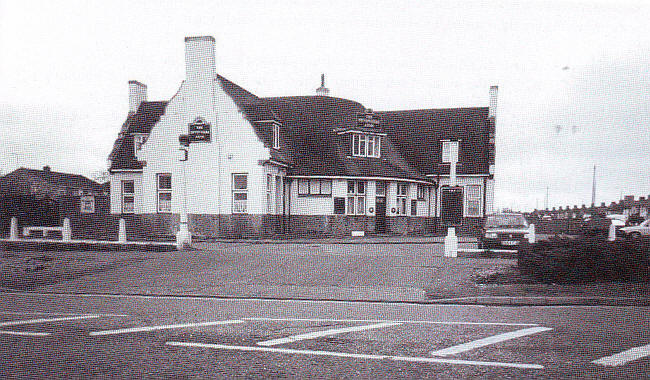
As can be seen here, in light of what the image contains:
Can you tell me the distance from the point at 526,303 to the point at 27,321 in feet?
27.4

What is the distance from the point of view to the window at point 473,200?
35.9 metres

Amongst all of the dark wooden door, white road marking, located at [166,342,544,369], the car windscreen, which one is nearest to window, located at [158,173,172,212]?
the dark wooden door

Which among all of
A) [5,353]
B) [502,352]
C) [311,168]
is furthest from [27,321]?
[311,168]

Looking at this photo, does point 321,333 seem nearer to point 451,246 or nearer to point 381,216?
point 451,246

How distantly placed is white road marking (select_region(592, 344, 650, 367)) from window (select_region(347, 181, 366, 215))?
83.2 feet

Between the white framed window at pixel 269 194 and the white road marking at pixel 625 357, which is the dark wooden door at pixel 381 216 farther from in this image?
the white road marking at pixel 625 357

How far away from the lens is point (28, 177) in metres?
68.2

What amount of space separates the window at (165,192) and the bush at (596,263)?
73.8 ft

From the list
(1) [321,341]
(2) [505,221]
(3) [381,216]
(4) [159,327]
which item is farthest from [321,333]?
(3) [381,216]

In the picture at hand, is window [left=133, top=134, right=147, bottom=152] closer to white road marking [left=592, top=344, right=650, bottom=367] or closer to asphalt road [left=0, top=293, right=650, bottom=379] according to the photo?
asphalt road [left=0, top=293, right=650, bottom=379]

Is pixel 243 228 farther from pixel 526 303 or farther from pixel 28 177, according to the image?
pixel 28 177

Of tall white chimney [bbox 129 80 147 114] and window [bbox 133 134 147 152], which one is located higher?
tall white chimney [bbox 129 80 147 114]

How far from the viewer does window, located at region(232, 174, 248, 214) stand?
28688mm

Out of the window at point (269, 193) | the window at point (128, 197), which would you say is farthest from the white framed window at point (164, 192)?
the window at point (269, 193)
